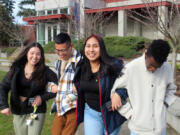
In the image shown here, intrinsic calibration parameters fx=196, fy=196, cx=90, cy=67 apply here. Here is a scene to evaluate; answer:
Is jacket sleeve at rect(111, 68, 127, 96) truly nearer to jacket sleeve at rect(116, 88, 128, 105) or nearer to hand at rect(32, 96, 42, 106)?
jacket sleeve at rect(116, 88, 128, 105)

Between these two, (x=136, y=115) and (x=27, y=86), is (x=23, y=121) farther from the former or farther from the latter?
(x=136, y=115)

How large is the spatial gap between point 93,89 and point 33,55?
3.18 ft

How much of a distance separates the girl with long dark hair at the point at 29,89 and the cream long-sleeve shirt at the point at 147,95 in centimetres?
114

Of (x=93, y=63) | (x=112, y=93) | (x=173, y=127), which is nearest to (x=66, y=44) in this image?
(x=93, y=63)

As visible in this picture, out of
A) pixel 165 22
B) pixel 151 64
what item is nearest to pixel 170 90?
pixel 151 64

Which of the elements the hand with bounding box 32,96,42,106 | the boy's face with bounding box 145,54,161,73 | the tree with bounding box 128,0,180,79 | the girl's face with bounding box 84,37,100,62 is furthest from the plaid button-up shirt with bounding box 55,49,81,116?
the tree with bounding box 128,0,180,79

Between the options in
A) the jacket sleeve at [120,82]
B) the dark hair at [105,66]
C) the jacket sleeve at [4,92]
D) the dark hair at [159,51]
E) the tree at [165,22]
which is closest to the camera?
the dark hair at [159,51]

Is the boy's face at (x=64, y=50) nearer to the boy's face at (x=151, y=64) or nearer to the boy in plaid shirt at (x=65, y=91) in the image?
the boy in plaid shirt at (x=65, y=91)

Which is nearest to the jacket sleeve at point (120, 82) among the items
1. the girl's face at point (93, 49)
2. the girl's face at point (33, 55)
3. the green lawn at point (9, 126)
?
the girl's face at point (93, 49)

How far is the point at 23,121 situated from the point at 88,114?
3.04ft

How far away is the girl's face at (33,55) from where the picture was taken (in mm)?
2678

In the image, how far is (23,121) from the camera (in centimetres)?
270

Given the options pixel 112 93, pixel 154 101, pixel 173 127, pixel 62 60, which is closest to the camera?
pixel 154 101

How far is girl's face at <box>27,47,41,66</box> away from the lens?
2.68 m
